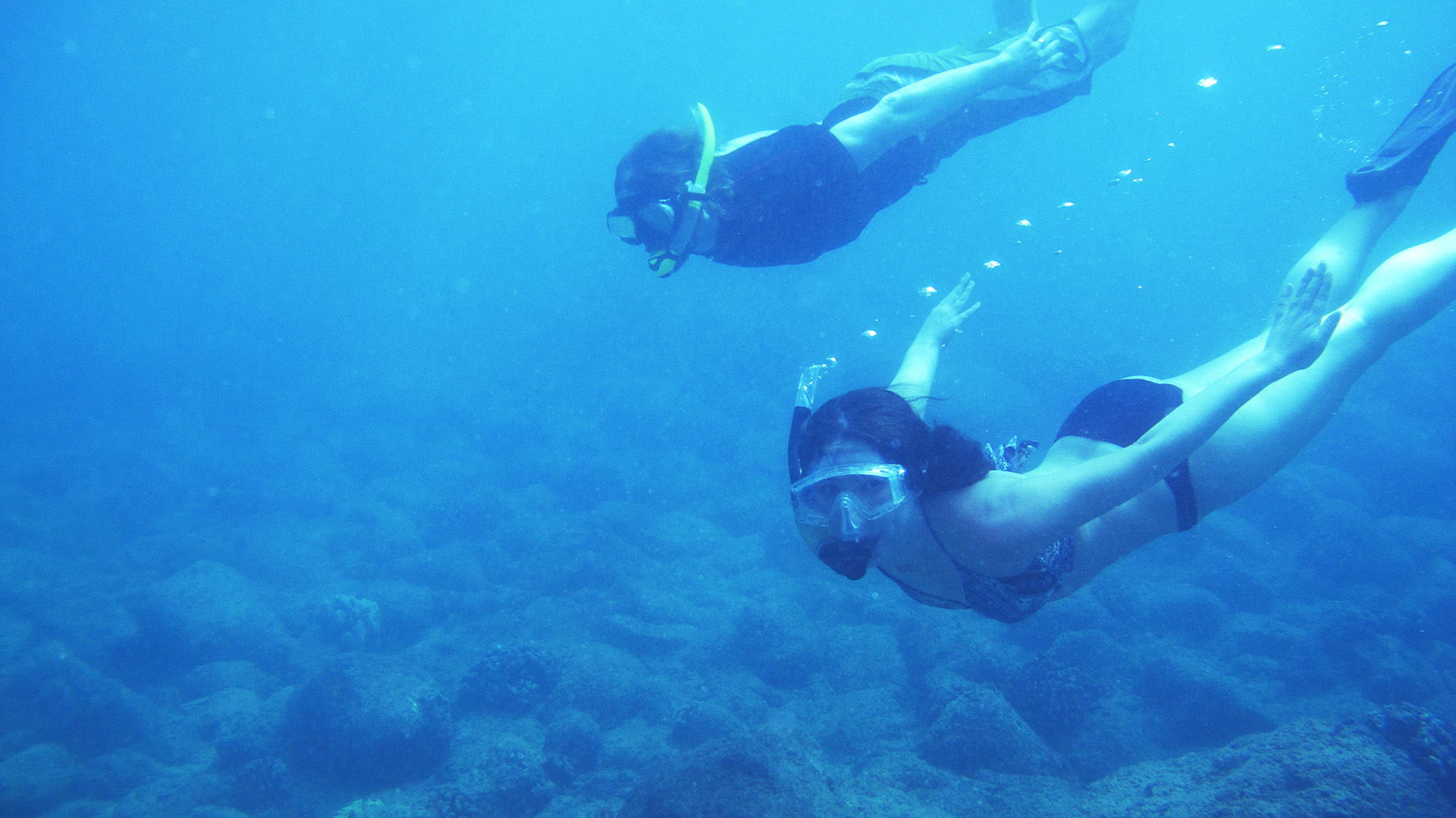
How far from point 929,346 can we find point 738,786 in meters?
3.25

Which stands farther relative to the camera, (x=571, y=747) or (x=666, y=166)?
(x=571, y=747)

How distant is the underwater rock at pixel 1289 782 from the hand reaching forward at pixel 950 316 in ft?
12.6

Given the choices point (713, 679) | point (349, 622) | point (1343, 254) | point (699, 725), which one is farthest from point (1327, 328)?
point (349, 622)

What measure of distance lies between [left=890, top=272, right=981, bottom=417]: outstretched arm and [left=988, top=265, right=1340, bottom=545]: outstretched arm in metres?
1.00

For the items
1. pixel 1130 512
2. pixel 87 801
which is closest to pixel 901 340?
pixel 1130 512

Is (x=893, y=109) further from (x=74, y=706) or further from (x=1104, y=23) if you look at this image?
(x=74, y=706)

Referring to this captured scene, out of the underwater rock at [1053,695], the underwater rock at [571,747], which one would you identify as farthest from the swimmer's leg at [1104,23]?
the underwater rock at [571,747]

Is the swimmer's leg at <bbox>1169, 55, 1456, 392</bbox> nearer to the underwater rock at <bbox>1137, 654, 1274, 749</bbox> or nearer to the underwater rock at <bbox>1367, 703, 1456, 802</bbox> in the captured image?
the underwater rock at <bbox>1367, 703, 1456, 802</bbox>

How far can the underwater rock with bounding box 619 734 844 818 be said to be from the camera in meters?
3.98

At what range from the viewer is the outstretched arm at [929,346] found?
11.7ft

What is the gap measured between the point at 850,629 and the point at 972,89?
8589mm

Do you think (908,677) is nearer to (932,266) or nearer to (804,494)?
(804,494)

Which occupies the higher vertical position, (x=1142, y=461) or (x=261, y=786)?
(x=261, y=786)

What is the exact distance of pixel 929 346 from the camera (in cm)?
395
